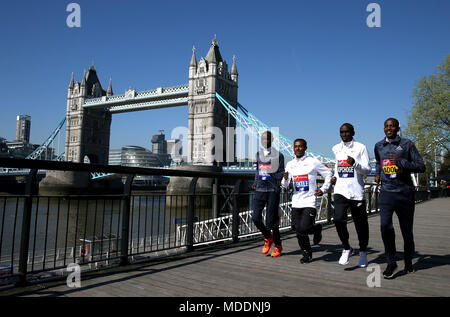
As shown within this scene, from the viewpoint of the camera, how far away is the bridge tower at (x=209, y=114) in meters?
56.9

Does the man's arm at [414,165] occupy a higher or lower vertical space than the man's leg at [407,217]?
higher

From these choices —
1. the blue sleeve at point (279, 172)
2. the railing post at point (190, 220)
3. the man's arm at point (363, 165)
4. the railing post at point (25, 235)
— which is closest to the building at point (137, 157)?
the railing post at point (190, 220)

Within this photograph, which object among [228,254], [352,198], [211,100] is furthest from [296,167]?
[211,100]

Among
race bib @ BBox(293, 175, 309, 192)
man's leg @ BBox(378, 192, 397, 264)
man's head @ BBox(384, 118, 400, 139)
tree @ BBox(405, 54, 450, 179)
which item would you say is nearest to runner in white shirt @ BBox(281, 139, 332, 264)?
race bib @ BBox(293, 175, 309, 192)

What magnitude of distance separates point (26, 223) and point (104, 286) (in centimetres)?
81

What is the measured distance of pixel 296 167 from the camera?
4.20m

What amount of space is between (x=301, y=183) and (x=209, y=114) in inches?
2134

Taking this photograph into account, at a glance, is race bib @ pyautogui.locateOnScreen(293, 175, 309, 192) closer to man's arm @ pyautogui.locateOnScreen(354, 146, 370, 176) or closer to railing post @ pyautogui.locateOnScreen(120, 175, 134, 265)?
man's arm @ pyautogui.locateOnScreen(354, 146, 370, 176)

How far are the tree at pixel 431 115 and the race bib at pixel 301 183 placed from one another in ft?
70.6

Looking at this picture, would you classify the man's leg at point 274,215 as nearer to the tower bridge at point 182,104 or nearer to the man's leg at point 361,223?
the man's leg at point 361,223
